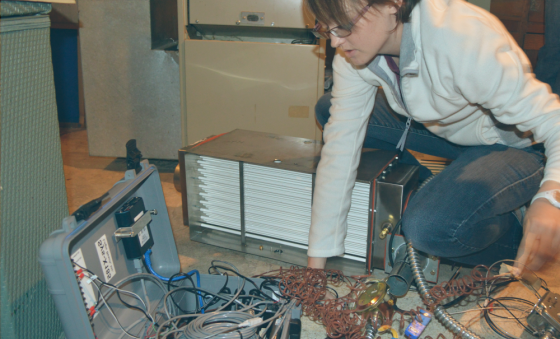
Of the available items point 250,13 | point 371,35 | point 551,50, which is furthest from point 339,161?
point 250,13

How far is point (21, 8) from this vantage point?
2.31ft

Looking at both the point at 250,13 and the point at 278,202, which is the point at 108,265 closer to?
the point at 278,202

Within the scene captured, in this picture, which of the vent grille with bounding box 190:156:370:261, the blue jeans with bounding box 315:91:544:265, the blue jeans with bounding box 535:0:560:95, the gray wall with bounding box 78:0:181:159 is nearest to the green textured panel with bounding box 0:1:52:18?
the vent grille with bounding box 190:156:370:261

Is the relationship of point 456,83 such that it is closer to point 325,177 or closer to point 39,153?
point 325,177

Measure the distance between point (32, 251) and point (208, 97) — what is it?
1.15 meters

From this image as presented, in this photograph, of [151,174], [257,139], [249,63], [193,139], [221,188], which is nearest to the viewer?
[151,174]

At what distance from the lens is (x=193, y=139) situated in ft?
6.21

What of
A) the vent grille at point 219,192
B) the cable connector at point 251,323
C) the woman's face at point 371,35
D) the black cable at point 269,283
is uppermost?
the woman's face at point 371,35

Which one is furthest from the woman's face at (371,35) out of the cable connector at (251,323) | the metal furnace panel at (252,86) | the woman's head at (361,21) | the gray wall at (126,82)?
the gray wall at (126,82)

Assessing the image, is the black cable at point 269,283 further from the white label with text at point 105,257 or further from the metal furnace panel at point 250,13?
the metal furnace panel at point 250,13

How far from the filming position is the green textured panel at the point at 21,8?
26.0 inches

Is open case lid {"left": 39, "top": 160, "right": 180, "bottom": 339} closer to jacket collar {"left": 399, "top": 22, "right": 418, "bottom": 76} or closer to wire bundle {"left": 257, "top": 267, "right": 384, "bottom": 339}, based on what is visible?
wire bundle {"left": 257, "top": 267, "right": 384, "bottom": 339}

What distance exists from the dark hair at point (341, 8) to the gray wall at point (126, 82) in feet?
4.24

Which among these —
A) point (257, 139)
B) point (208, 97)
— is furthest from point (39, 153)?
point (208, 97)
